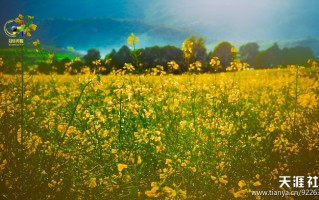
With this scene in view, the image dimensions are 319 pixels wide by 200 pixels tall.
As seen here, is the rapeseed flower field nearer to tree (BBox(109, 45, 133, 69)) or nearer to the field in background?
the field in background

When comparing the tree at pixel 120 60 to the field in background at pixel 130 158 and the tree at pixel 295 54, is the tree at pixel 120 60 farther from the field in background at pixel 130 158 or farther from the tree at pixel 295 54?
the tree at pixel 295 54

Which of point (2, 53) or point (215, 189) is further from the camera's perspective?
point (2, 53)

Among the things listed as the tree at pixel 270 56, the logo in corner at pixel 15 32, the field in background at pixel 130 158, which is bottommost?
the field in background at pixel 130 158

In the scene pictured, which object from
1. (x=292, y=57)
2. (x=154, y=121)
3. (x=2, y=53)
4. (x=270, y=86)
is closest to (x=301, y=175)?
(x=154, y=121)

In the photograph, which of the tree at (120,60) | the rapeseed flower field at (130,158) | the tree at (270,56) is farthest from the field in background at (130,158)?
the tree at (270,56)

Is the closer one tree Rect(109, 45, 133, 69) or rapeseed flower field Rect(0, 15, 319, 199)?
rapeseed flower field Rect(0, 15, 319, 199)

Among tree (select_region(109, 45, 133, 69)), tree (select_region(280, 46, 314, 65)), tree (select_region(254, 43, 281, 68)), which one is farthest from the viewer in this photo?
tree (select_region(254, 43, 281, 68))

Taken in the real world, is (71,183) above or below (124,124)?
below

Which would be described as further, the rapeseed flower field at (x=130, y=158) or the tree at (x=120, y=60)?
the tree at (x=120, y=60)

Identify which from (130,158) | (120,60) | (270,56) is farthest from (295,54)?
(130,158)

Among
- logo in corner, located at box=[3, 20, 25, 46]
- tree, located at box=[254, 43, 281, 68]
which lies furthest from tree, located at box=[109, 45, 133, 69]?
tree, located at box=[254, 43, 281, 68]

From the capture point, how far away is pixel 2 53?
5.35 m

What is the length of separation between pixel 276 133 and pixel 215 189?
284cm

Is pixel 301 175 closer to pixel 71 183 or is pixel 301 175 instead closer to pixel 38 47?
pixel 71 183
